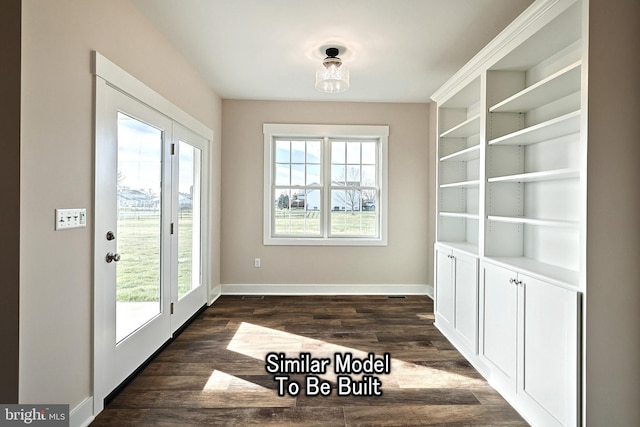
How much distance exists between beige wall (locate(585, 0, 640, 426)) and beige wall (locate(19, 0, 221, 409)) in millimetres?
2585

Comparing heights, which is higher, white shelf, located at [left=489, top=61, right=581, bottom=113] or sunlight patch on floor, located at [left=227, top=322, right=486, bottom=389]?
white shelf, located at [left=489, top=61, right=581, bottom=113]

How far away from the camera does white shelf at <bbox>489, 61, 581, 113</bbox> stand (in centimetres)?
194

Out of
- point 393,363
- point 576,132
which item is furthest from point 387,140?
point 393,363

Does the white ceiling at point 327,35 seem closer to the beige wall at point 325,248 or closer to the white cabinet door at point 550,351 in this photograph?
the beige wall at point 325,248

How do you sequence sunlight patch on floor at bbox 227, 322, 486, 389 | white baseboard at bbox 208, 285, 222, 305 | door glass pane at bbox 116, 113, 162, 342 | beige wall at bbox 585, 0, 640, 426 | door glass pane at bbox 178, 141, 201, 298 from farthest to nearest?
white baseboard at bbox 208, 285, 222, 305
door glass pane at bbox 178, 141, 201, 298
sunlight patch on floor at bbox 227, 322, 486, 389
door glass pane at bbox 116, 113, 162, 342
beige wall at bbox 585, 0, 640, 426

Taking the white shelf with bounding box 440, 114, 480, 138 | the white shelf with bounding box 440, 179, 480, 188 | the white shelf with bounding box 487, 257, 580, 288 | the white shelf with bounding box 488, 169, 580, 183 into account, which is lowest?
the white shelf with bounding box 487, 257, 580, 288

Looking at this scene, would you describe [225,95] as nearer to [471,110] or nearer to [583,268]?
[471,110]

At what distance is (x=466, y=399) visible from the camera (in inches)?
89.1

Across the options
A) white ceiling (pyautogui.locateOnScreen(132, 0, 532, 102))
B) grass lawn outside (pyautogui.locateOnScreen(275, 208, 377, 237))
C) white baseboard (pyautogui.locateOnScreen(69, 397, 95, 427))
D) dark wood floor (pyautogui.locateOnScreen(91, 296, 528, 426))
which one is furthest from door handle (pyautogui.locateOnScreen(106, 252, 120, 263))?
grass lawn outside (pyautogui.locateOnScreen(275, 208, 377, 237))

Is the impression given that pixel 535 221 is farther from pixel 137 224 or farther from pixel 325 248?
pixel 325 248

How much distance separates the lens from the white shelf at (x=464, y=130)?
312cm

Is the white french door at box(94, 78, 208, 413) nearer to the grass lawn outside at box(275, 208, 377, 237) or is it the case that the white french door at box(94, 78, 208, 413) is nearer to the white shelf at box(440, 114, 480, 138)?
the grass lawn outside at box(275, 208, 377, 237)

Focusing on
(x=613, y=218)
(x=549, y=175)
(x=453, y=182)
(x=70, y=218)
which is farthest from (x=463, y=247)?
(x=70, y=218)

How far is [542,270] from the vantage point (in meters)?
2.12
